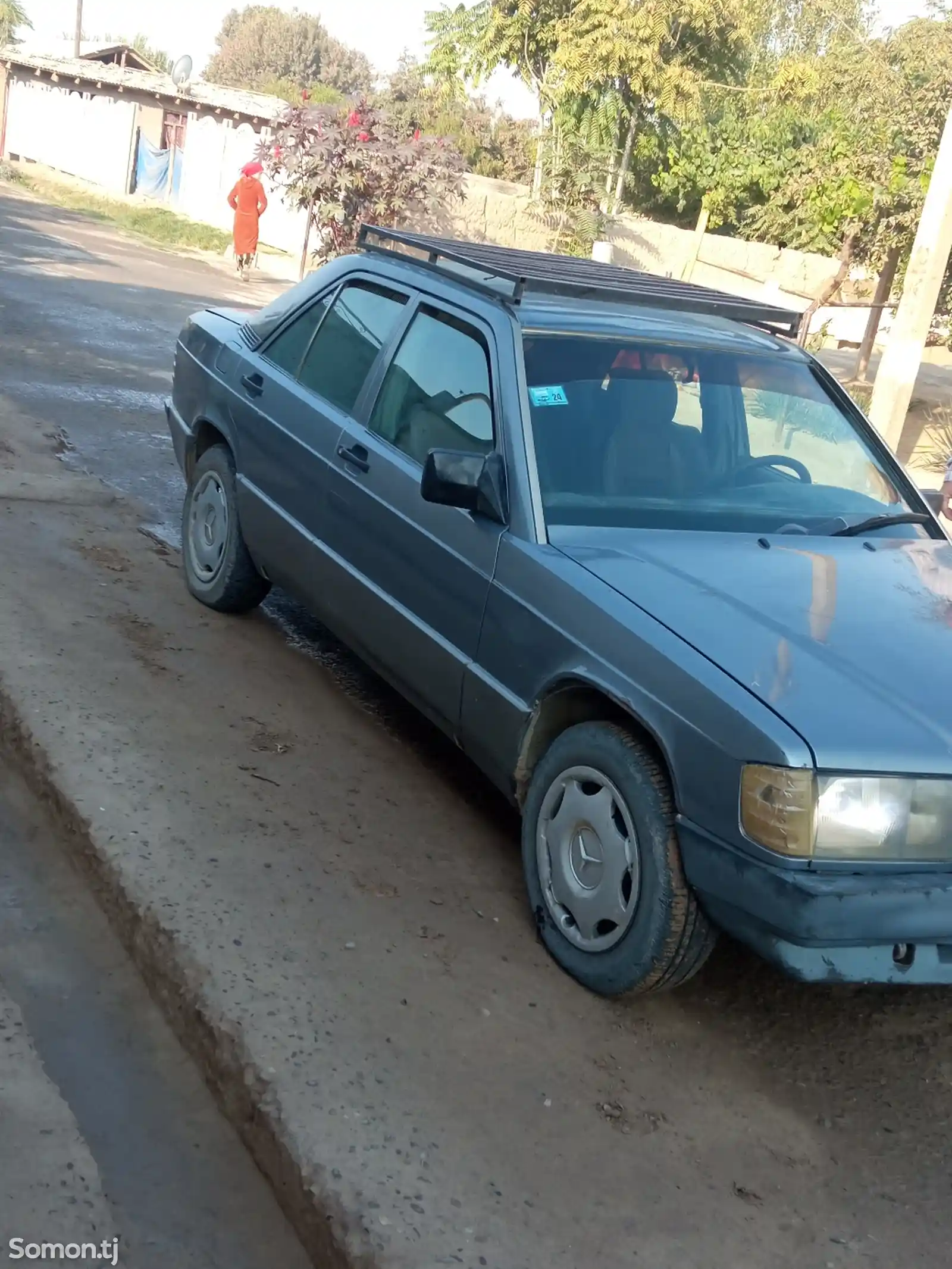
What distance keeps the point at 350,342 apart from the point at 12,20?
10329 centimetres

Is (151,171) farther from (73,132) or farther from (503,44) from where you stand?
(503,44)

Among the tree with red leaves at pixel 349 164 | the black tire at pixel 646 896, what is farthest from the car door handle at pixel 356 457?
the tree with red leaves at pixel 349 164

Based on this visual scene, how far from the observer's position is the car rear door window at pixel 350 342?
192 inches

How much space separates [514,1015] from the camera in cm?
332

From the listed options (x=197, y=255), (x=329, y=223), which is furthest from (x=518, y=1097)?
(x=197, y=255)

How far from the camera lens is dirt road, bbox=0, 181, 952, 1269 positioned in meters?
2.72

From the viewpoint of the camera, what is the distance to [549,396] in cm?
415

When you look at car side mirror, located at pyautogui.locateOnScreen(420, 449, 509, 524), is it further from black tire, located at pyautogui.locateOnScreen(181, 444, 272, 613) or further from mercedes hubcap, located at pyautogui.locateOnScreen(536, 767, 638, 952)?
black tire, located at pyautogui.locateOnScreen(181, 444, 272, 613)

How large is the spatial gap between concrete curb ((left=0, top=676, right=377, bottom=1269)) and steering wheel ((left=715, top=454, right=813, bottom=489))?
2273mm

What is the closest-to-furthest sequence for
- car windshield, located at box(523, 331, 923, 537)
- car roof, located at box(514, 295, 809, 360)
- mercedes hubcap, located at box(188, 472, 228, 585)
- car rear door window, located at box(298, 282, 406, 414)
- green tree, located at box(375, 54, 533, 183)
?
1. car windshield, located at box(523, 331, 923, 537)
2. car roof, located at box(514, 295, 809, 360)
3. car rear door window, located at box(298, 282, 406, 414)
4. mercedes hubcap, located at box(188, 472, 228, 585)
5. green tree, located at box(375, 54, 533, 183)

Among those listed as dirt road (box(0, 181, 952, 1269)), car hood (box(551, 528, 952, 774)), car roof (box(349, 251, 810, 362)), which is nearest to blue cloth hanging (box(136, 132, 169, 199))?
dirt road (box(0, 181, 952, 1269))

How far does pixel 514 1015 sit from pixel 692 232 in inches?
1116

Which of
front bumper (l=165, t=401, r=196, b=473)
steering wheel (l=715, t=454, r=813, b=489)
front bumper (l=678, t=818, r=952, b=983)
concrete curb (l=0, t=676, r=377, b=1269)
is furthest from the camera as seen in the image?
front bumper (l=165, t=401, r=196, b=473)

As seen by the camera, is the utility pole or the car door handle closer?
the car door handle
